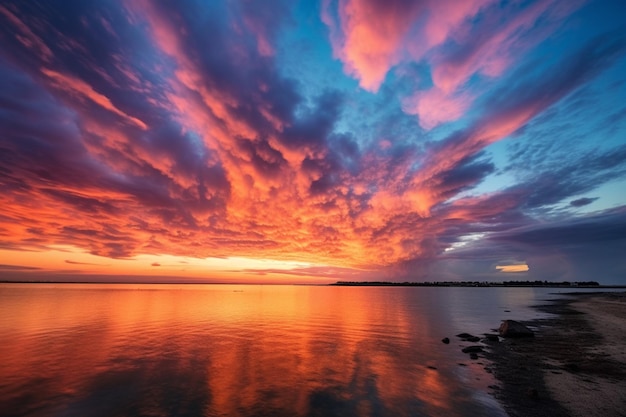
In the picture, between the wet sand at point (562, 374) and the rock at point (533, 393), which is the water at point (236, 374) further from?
the rock at point (533, 393)

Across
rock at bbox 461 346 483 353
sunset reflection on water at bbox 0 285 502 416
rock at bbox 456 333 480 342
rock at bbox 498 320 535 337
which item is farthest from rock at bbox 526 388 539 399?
rock at bbox 498 320 535 337

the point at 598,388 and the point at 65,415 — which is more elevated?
the point at 598,388

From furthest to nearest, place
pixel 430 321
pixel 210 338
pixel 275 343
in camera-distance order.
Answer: pixel 430 321 → pixel 210 338 → pixel 275 343

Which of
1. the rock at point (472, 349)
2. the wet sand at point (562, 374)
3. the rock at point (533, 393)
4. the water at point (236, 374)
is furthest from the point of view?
→ the rock at point (472, 349)

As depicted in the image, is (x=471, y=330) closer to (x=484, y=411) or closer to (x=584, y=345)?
(x=584, y=345)

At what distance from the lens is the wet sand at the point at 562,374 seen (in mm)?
17078

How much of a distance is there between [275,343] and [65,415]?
23347 mm

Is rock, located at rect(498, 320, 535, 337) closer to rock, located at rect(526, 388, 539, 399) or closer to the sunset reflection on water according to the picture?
the sunset reflection on water

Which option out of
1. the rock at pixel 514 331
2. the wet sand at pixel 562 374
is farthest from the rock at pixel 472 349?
the rock at pixel 514 331

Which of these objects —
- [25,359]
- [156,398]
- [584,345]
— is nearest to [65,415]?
[156,398]

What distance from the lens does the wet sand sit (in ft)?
56.0

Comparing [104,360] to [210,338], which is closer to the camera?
[104,360]

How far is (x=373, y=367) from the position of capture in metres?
27.1

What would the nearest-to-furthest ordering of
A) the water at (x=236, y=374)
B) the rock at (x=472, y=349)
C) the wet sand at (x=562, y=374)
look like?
the wet sand at (x=562, y=374) < the water at (x=236, y=374) < the rock at (x=472, y=349)
